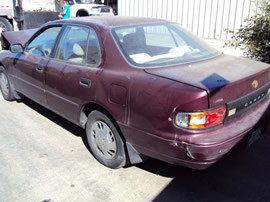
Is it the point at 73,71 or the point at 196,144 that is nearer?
the point at 196,144

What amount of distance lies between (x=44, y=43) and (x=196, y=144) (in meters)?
3.02

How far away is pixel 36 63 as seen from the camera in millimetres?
4305

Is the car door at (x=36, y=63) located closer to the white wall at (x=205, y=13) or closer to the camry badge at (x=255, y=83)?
the camry badge at (x=255, y=83)

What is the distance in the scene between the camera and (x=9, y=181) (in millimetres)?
3170

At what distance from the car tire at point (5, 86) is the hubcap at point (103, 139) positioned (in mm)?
2730

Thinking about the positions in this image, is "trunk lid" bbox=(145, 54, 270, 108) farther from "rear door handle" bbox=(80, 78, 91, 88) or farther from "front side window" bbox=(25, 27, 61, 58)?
"front side window" bbox=(25, 27, 61, 58)

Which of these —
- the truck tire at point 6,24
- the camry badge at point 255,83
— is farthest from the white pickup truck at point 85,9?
the camry badge at point 255,83

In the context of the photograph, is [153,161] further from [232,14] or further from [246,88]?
[232,14]

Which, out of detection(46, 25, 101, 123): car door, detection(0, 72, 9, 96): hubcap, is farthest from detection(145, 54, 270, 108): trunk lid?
detection(0, 72, 9, 96): hubcap

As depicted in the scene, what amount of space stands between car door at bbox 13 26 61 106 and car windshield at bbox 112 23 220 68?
127 centimetres

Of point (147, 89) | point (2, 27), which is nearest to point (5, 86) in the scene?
point (147, 89)

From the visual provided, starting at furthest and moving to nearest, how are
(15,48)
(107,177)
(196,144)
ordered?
(15,48) → (107,177) → (196,144)

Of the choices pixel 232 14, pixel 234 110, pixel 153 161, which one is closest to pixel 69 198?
pixel 153 161

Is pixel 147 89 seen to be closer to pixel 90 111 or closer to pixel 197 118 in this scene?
pixel 197 118
